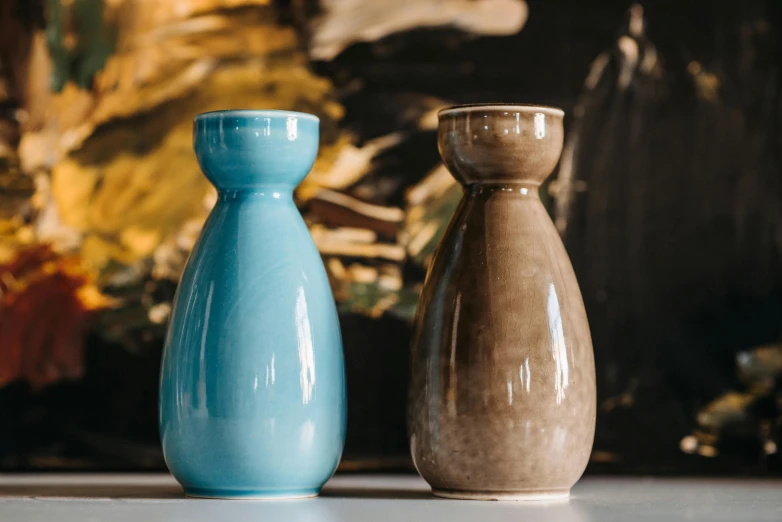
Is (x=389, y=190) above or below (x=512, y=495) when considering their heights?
above

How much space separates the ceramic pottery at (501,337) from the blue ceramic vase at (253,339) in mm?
69

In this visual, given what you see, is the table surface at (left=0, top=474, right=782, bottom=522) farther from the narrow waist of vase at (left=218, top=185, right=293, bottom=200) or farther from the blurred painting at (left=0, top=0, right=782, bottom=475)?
the narrow waist of vase at (left=218, top=185, right=293, bottom=200)

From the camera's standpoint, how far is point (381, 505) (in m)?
0.57

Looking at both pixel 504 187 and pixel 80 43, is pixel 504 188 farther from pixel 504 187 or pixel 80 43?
pixel 80 43

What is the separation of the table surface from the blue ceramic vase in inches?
1.0

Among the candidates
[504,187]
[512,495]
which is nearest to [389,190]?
[504,187]

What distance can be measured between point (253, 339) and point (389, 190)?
0.25m

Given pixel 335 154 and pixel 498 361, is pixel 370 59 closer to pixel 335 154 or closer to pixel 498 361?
pixel 335 154

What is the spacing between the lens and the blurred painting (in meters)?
0.78

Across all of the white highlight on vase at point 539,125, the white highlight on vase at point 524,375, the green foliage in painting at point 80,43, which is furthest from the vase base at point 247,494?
the green foliage in painting at point 80,43

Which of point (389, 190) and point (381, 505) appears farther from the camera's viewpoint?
point (389, 190)

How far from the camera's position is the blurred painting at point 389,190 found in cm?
78

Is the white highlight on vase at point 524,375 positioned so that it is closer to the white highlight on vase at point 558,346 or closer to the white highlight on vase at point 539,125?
the white highlight on vase at point 558,346

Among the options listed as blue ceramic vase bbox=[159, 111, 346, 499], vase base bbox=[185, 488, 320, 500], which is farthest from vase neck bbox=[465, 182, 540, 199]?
vase base bbox=[185, 488, 320, 500]
